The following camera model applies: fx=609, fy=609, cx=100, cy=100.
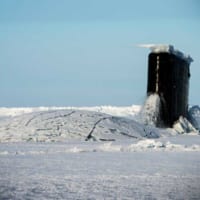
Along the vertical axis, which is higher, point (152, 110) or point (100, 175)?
point (152, 110)

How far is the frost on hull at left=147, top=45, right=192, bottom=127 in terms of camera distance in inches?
1854

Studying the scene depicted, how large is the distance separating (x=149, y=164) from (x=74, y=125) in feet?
56.5

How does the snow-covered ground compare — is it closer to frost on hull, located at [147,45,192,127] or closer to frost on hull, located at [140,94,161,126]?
frost on hull, located at [140,94,161,126]

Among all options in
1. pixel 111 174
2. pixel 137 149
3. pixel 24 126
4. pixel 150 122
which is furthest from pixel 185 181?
pixel 150 122

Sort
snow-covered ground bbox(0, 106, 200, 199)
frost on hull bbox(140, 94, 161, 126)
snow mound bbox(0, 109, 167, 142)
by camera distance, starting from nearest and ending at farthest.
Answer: snow-covered ground bbox(0, 106, 200, 199)
snow mound bbox(0, 109, 167, 142)
frost on hull bbox(140, 94, 161, 126)

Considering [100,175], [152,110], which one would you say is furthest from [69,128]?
[100,175]

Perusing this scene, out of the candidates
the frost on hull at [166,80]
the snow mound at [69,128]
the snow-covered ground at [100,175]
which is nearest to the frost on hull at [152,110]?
the frost on hull at [166,80]

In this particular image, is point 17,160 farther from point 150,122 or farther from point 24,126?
point 150,122

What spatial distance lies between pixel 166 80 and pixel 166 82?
6.3 inches

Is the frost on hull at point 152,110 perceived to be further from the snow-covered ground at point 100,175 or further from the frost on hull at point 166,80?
the snow-covered ground at point 100,175

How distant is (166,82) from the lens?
155ft

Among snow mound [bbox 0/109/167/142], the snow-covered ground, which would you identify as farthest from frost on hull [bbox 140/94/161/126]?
the snow-covered ground

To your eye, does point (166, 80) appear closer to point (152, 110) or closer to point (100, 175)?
point (152, 110)

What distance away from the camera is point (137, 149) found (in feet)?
68.6
